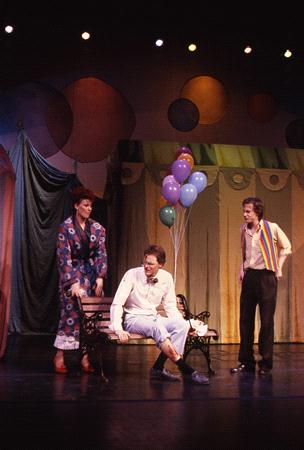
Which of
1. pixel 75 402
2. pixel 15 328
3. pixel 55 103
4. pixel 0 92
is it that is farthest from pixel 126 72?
pixel 75 402

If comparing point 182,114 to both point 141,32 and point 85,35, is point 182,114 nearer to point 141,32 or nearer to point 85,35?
point 141,32

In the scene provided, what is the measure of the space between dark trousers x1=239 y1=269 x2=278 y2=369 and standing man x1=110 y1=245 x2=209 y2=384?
71cm

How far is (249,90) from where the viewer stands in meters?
9.43

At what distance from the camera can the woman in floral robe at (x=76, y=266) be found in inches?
208

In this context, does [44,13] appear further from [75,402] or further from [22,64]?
[75,402]

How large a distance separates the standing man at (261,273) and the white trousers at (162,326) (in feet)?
2.55

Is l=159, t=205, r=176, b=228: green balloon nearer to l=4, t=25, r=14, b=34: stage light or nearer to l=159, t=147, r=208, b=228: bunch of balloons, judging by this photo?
l=159, t=147, r=208, b=228: bunch of balloons

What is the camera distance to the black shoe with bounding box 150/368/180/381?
16.3 ft

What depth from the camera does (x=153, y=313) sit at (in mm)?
5059

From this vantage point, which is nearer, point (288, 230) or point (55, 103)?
point (288, 230)

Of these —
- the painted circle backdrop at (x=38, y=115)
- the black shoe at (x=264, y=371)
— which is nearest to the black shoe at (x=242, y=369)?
the black shoe at (x=264, y=371)

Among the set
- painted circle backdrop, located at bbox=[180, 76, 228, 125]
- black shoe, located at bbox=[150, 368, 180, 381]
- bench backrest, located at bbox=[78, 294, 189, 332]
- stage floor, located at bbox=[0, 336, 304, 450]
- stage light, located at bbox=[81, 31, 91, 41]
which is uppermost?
stage light, located at bbox=[81, 31, 91, 41]

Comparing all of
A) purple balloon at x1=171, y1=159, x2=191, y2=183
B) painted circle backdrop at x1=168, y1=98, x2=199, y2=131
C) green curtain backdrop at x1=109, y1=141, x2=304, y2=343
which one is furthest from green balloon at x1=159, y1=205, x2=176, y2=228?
painted circle backdrop at x1=168, y1=98, x2=199, y2=131

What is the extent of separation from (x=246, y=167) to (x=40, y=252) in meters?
2.82
